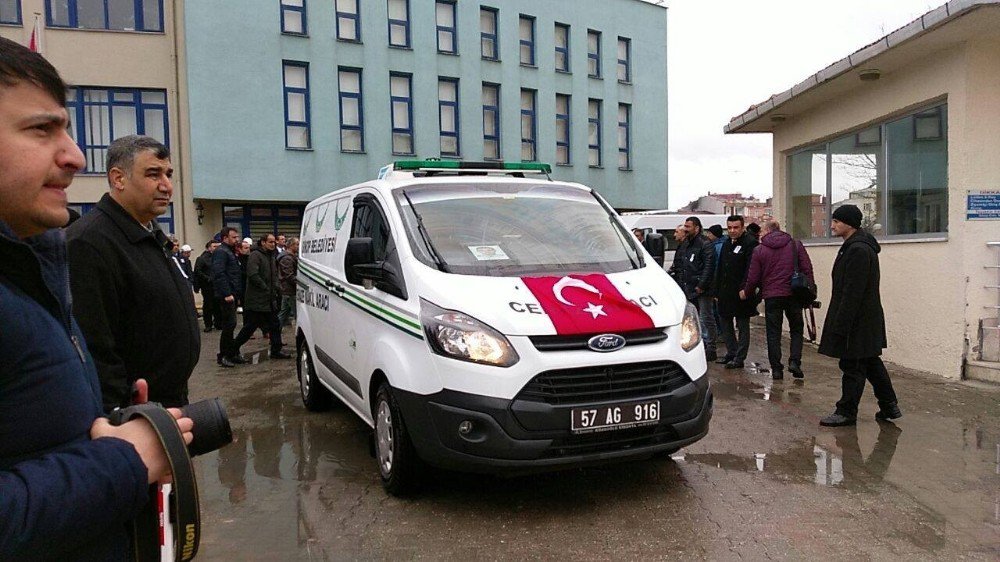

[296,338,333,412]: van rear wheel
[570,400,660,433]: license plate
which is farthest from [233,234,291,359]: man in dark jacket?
[570,400,660,433]: license plate

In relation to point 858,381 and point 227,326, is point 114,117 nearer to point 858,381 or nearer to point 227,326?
point 227,326

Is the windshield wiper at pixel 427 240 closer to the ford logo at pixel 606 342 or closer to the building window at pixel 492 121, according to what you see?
A: the ford logo at pixel 606 342

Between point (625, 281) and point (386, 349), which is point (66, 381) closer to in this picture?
point (386, 349)

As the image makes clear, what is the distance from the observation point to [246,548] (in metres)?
3.88

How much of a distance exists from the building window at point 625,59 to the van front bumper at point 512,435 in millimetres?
26425

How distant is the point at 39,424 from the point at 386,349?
10.7 feet

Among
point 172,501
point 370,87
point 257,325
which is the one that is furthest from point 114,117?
point 172,501

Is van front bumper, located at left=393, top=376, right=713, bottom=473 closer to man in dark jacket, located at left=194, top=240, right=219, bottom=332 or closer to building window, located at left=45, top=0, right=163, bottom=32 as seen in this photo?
man in dark jacket, located at left=194, top=240, right=219, bottom=332

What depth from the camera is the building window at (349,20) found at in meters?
22.5

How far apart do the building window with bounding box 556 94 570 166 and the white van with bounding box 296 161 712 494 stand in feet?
72.3

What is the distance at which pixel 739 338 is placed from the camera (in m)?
8.93

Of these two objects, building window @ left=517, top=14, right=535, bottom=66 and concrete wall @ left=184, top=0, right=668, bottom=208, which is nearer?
concrete wall @ left=184, top=0, right=668, bottom=208

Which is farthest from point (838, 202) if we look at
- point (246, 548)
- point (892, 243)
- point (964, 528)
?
point (246, 548)

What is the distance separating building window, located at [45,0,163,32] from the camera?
2011 centimetres
